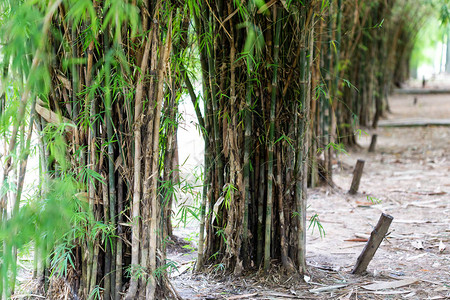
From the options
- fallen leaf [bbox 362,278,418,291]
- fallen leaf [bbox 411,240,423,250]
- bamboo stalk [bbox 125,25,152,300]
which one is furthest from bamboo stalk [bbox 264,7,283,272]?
fallen leaf [bbox 411,240,423,250]

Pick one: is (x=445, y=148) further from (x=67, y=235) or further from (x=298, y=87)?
(x=67, y=235)

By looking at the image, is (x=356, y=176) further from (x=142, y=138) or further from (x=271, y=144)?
(x=142, y=138)

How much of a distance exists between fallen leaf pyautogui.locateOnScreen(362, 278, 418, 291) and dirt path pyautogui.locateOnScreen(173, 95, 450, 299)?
0.07ft

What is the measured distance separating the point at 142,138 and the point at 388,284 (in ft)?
4.96

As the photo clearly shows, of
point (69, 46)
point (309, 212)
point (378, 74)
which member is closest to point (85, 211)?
point (69, 46)

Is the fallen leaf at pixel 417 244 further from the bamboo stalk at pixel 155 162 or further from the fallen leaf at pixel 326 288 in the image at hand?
the bamboo stalk at pixel 155 162

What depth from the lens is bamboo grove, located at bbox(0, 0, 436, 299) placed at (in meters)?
1.91

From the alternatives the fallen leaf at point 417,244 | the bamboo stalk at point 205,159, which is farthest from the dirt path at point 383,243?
the bamboo stalk at point 205,159

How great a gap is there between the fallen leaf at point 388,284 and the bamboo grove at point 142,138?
0.36m

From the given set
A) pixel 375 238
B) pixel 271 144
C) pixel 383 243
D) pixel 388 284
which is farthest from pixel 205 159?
pixel 383 243

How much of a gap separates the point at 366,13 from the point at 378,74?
2270mm

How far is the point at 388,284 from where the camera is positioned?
270 cm

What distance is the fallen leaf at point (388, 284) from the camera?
8.72 ft

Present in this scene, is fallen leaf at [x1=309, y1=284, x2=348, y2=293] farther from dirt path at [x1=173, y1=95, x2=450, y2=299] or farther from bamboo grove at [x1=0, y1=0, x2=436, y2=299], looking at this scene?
bamboo grove at [x1=0, y1=0, x2=436, y2=299]
